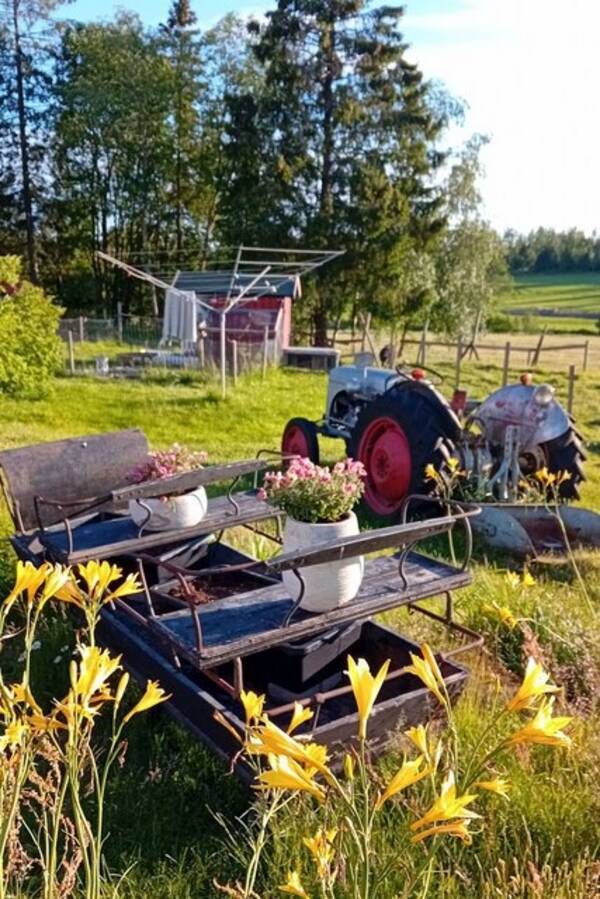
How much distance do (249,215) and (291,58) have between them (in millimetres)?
4734

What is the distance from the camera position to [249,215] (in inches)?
973

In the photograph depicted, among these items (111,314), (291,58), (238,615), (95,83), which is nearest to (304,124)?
(291,58)

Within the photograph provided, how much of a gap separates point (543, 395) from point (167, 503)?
3.64 m

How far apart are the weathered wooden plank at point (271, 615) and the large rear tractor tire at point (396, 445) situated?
260 cm

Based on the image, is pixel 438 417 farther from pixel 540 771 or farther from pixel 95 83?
pixel 95 83

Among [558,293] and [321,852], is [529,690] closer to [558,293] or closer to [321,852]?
[321,852]

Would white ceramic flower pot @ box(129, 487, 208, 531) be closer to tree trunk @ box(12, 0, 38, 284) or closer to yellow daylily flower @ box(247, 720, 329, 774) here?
yellow daylily flower @ box(247, 720, 329, 774)

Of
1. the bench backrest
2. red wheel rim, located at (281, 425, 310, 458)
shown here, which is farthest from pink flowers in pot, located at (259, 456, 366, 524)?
red wheel rim, located at (281, 425, 310, 458)

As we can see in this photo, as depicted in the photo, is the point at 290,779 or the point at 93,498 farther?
the point at 93,498

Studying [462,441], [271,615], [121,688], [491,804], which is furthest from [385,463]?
[121,688]

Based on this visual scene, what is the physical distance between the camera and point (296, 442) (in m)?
7.80

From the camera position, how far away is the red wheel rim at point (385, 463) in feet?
20.7

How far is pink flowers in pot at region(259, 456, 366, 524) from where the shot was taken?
10.1 feet

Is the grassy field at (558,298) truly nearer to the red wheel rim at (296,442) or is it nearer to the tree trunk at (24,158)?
the tree trunk at (24,158)
